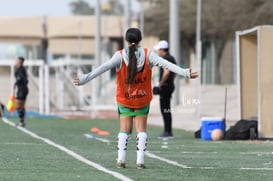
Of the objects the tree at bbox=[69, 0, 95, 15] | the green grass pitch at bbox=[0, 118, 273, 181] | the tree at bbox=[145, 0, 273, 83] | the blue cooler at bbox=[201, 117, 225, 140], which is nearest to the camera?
the green grass pitch at bbox=[0, 118, 273, 181]

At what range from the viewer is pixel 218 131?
20.5 meters

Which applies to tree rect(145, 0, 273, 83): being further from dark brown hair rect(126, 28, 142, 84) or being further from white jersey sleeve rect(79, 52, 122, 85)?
white jersey sleeve rect(79, 52, 122, 85)

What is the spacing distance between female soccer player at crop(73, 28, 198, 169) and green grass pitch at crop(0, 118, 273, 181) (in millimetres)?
490

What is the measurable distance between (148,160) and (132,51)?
2109 millimetres

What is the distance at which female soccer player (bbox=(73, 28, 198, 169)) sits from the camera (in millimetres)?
12961

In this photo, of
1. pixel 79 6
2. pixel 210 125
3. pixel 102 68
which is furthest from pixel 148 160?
pixel 79 6

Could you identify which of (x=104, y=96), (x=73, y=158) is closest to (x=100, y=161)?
(x=73, y=158)

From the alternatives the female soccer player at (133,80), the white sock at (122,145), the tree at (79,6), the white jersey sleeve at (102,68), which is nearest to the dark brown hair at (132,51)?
the female soccer player at (133,80)

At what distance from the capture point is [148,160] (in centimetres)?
1442

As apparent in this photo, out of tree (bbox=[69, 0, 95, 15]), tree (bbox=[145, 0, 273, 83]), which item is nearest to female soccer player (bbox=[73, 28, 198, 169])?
tree (bbox=[145, 0, 273, 83])

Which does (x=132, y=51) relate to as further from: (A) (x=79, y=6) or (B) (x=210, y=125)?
(A) (x=79, y=6)

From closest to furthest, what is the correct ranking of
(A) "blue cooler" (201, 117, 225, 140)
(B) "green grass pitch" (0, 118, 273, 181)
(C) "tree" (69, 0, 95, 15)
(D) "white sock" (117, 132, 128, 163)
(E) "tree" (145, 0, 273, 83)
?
(B) "green grass pitch" (0, 118, 273, 181) < (D) "white sock" (117, 132, 128, 163) < (A) "blue cooler" (201, 117, 225, 140) < (E) "tree" (145, 0, 273, 83) < (C) "tree" (69, 0, 95, 15)

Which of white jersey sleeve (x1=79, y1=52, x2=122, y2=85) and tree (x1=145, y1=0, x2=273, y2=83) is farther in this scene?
tree (x1=145, y1=0, x2=273, y2=83)

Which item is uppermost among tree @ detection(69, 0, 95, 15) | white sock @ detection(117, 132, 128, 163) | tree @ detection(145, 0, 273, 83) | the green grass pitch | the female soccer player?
tree @ detection(69, 0, 95, 15)
